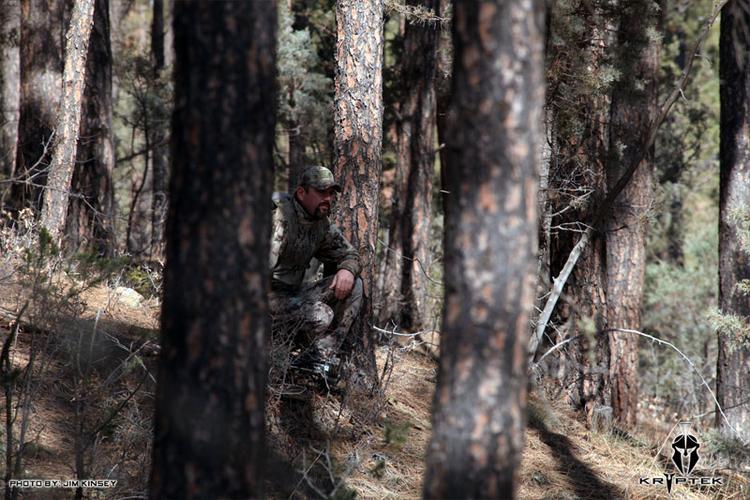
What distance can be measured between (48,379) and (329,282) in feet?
6.78

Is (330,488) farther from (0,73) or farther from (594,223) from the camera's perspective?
(0,73)

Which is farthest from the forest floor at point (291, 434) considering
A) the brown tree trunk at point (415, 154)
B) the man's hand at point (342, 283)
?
the brown tree trunk at point (415, 154)

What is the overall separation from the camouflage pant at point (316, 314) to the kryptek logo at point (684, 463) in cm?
273

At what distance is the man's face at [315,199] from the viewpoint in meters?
6.04

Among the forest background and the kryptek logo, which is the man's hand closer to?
the forest background

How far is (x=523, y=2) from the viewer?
10.0 feet

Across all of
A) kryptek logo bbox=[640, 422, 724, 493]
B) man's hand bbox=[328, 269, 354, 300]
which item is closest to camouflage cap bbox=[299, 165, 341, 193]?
man's hand bbox=[328, 269, 354, 300]

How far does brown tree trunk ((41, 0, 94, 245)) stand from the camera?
28.6ft

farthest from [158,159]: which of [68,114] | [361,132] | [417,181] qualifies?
[361,132]

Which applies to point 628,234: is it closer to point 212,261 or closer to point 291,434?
point 291,434

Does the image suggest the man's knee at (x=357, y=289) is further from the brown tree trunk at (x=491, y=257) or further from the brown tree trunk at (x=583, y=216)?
the brown tree trunk at (x=491, y=257)

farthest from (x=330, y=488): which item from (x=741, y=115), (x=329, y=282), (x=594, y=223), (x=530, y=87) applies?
(x=741, y=115)

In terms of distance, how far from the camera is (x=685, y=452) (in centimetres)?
775

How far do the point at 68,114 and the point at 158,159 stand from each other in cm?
912
